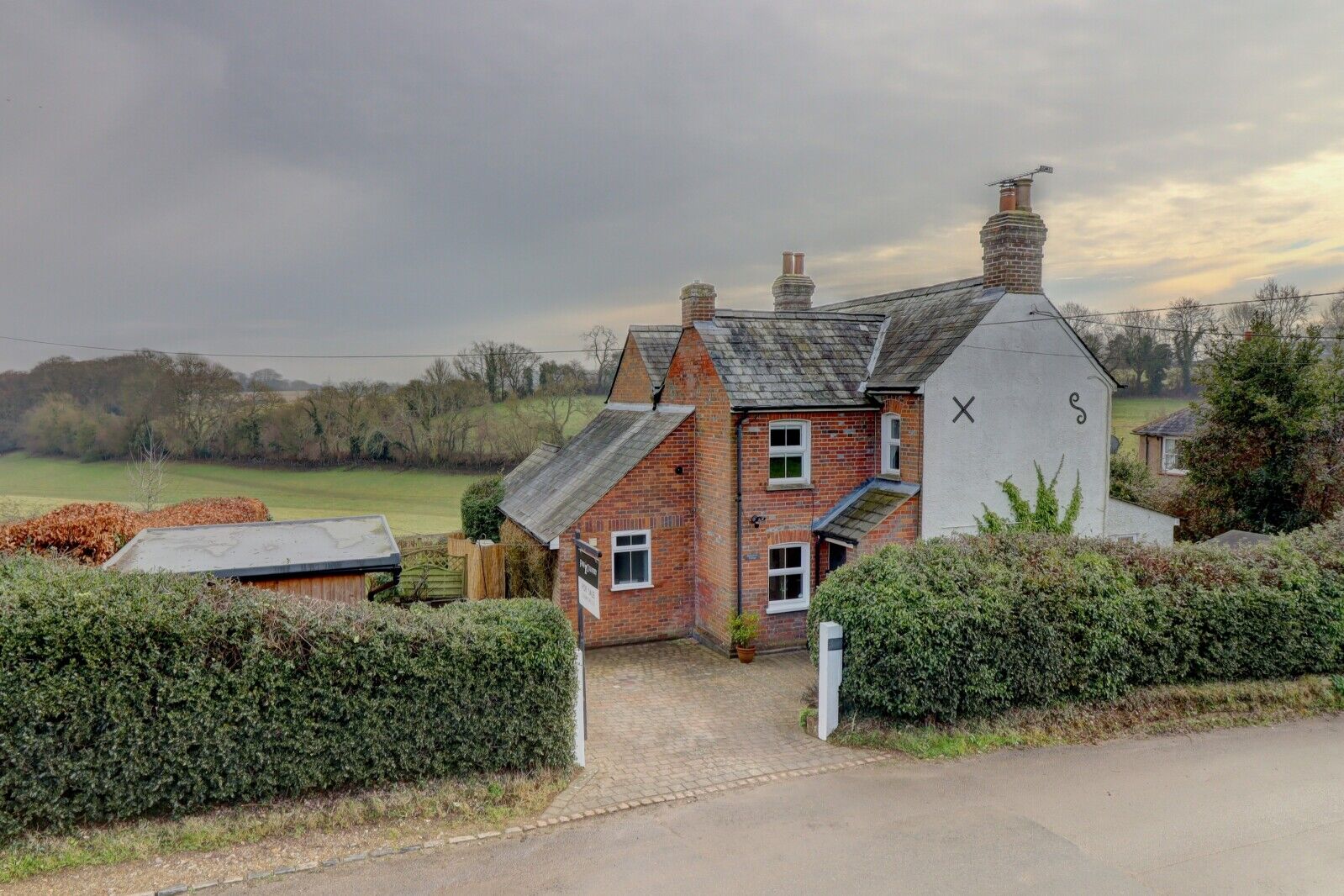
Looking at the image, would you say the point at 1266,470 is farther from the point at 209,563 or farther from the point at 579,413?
the point at 579,413

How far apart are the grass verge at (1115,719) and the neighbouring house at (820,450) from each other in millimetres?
4612

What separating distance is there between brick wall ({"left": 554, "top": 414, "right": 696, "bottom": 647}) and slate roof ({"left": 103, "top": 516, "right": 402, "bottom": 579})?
13.5 feet

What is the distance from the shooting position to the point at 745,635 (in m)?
13.7

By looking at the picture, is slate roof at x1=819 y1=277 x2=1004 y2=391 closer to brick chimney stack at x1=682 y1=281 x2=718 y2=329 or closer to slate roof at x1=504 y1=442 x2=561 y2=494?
brick chimney stack at x1=682 y1=281 x2=718 y2=329

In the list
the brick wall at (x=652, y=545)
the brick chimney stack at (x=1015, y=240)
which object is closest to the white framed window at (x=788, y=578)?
the brick wall at (x=652, y=545)

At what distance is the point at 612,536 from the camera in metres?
14.7

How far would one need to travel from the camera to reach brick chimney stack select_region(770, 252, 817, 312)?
2030 centimetres

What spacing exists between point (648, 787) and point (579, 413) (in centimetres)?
3480

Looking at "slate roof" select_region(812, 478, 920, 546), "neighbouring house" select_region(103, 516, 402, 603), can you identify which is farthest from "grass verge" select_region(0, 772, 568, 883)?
"slate roof" select_region(812, 478, 920, 546)

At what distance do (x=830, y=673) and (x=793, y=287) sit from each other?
13219mm

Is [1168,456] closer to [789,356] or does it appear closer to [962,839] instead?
[789,356]

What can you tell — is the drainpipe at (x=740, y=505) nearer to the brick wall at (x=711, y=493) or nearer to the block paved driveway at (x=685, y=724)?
the brick wall at (x=711, y=493)

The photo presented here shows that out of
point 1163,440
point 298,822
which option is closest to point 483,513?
point 298,822

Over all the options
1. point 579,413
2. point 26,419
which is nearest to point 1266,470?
point 579,413
